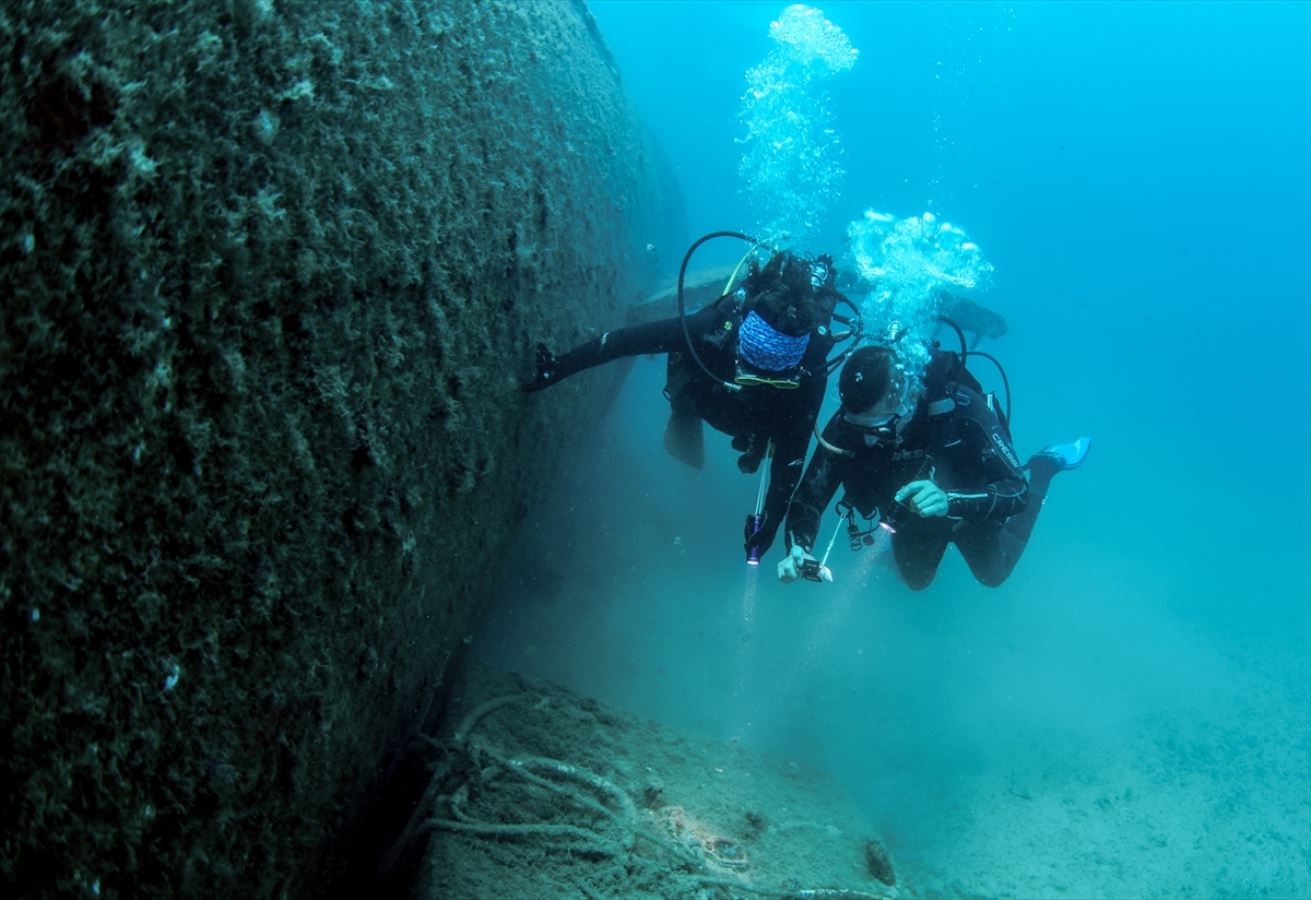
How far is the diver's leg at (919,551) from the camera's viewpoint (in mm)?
6195

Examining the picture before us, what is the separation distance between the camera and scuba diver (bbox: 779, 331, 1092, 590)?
15.0 ft

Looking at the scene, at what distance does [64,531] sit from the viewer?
1.14 meters

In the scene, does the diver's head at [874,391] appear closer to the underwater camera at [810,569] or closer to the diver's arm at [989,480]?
the diver's arm at [989,480]

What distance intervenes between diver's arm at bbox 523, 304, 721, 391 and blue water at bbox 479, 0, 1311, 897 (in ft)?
6.67

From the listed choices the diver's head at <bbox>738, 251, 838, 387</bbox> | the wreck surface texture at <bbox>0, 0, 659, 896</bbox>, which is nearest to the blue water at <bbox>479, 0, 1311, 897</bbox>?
the diver's head at <bbox>738, 251, 838, 387</bbox>

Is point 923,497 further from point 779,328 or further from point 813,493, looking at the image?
point 779,328

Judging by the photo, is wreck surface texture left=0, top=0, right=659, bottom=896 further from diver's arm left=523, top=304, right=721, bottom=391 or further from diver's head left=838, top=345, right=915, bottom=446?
diver's head left=838, top=345, right=915, bottom=446

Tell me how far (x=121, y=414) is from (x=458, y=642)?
2544 millimetres

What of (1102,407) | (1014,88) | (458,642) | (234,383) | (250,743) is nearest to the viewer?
(234,383)

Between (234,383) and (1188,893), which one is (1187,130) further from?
(234,383)

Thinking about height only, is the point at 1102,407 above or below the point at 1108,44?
below

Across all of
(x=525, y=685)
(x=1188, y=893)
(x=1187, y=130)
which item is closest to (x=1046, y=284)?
(x=1187, y=130)

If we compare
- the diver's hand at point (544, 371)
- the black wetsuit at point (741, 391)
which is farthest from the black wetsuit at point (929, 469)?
the diver's hand at point (544, 371)

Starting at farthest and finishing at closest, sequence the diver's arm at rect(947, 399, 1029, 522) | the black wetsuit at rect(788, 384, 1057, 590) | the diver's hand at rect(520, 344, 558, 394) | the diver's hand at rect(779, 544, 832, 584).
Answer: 1. the diver's arm at rect(947, 399, 1029, 522)
2. the black wetsuit at rect(788, 384, 1057, 590)
3. the diver's hand at rect(779, 544, 832, 584)
4. the diver's hand at rect(520, 344, 558, 394)
